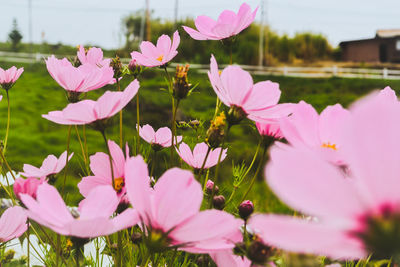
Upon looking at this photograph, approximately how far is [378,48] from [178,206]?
1662 centimetres

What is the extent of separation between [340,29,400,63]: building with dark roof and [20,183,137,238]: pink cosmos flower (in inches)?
647

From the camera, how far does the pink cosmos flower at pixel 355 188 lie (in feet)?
0.42

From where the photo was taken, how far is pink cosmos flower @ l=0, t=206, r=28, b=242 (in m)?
0.34

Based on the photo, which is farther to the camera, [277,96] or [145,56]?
[145,56]

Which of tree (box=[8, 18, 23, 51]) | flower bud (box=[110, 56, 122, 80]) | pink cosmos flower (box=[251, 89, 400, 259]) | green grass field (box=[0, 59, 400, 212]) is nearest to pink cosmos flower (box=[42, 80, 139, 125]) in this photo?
pink cosmos flower (box=[251, 89, 400, 259])

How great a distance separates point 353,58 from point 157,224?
16.9 m

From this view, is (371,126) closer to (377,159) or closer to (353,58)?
(377,159)

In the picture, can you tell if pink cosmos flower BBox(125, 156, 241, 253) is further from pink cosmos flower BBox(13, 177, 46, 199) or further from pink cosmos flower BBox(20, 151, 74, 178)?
pink cosmos flower BBox(20, 151, 74, 178)

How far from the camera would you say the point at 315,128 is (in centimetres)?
24

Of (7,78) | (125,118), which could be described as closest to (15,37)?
(125,118)

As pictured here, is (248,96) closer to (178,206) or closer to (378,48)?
(178,206)

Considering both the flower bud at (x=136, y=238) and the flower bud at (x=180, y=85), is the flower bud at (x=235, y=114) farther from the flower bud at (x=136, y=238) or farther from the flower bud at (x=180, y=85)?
the flower bud at (x=136, y=238)

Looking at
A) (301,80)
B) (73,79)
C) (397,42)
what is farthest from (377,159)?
(397,42)

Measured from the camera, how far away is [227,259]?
0.26 meters
